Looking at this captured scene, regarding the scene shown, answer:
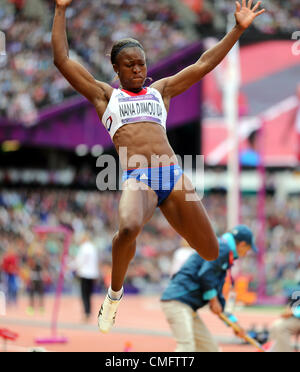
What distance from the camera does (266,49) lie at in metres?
23.6

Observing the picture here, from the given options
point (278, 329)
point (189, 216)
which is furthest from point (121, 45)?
point (278, 329)

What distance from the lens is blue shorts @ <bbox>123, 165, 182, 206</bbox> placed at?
5.65 metres

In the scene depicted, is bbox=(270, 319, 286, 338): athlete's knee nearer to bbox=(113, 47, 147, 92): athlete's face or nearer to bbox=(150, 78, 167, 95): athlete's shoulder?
bbox=(150, 78, 167, 95): athlete's shoulder

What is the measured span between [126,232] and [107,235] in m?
19.8

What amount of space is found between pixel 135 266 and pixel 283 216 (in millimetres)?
6460

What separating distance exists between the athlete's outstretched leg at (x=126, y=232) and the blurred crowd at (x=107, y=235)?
1521 cm

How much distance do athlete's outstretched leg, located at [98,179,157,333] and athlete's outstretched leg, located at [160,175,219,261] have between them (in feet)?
0.56

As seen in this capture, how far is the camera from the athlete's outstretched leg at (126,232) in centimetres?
527

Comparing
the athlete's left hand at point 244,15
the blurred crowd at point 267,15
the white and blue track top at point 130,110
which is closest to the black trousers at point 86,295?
the white and blue track top at point 130,110

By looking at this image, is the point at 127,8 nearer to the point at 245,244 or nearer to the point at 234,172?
the point at 234,172

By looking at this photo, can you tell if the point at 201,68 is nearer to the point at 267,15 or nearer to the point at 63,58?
the point at 63,58

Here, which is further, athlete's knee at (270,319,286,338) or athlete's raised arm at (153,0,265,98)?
athlete's knee at (270,319,286,338)

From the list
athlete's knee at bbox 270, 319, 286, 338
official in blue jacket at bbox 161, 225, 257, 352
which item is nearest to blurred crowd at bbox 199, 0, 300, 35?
athlete's knee at bbox 270, 319, 286, 338

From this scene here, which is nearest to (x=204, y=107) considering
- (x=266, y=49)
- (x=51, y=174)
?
(x=266, y=49)
